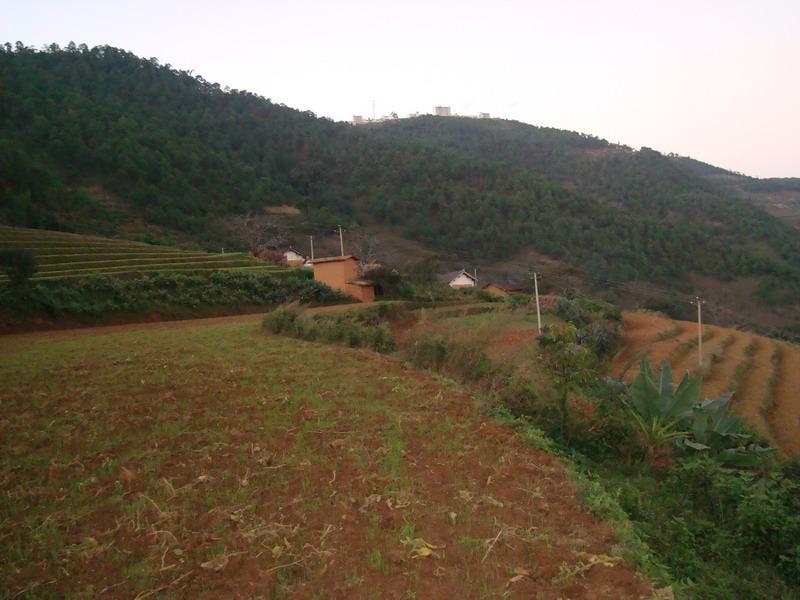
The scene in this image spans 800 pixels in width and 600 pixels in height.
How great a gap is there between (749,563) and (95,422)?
641 centimetres

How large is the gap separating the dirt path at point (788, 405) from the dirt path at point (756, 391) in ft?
1.22

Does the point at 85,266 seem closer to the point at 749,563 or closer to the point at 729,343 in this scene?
the point at 749,563

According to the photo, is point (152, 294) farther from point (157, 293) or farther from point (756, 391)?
point (756, 391)

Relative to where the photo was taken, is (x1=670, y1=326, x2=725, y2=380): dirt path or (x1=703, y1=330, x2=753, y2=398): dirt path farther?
(x1=670, y1=326, x2=725, y2=380): dirt path

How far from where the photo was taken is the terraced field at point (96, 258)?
23.2m

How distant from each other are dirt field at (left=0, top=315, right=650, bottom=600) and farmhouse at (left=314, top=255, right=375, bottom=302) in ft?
69.2

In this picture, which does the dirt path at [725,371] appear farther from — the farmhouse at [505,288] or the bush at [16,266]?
the bush at [16,266]

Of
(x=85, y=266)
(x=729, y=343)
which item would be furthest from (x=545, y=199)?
(x=85, y=266)

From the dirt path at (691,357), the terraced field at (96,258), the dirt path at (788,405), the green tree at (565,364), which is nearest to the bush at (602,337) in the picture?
the dirt path at (691,357)

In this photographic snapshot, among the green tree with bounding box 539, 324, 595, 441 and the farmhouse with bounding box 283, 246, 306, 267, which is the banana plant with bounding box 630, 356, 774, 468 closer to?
the green tree with bounding box 539, 324, 595, 441

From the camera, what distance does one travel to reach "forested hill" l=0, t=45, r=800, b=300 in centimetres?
4950

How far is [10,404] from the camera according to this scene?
716 cm

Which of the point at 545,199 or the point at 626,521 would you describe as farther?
the point at 545,199

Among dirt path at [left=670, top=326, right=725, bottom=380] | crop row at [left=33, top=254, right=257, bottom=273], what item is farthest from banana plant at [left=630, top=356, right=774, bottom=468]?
crop row at [left=33, top=254, right=257, bottom=273]
